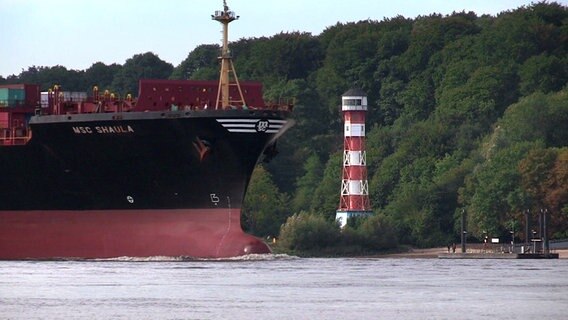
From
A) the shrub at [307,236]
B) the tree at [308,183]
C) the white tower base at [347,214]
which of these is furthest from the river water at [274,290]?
the tree at [308,183]

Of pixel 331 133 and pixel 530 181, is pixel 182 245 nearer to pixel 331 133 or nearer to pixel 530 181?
pixel 530 181

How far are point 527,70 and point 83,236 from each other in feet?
210

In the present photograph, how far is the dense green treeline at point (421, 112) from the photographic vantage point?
123688 mm

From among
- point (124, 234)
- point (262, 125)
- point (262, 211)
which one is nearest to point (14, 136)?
point (124, 234)

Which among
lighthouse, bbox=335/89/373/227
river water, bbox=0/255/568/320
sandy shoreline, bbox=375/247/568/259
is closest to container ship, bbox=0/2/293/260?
river water, bbox=0/255/568/320

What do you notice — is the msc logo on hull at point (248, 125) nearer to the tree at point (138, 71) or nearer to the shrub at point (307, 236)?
the shrub at point (307, 236)

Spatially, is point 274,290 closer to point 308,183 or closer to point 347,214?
point 347,214

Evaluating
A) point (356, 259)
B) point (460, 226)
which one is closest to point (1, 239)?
point (356, 259)

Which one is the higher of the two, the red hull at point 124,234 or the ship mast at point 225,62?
the ship mast at point 225,62

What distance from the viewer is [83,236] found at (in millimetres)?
96562

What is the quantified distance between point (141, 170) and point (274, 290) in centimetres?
2254

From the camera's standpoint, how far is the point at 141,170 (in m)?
95.6

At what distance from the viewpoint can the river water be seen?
6550 centimetres

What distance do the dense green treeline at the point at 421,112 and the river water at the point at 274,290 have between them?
81.7ft
